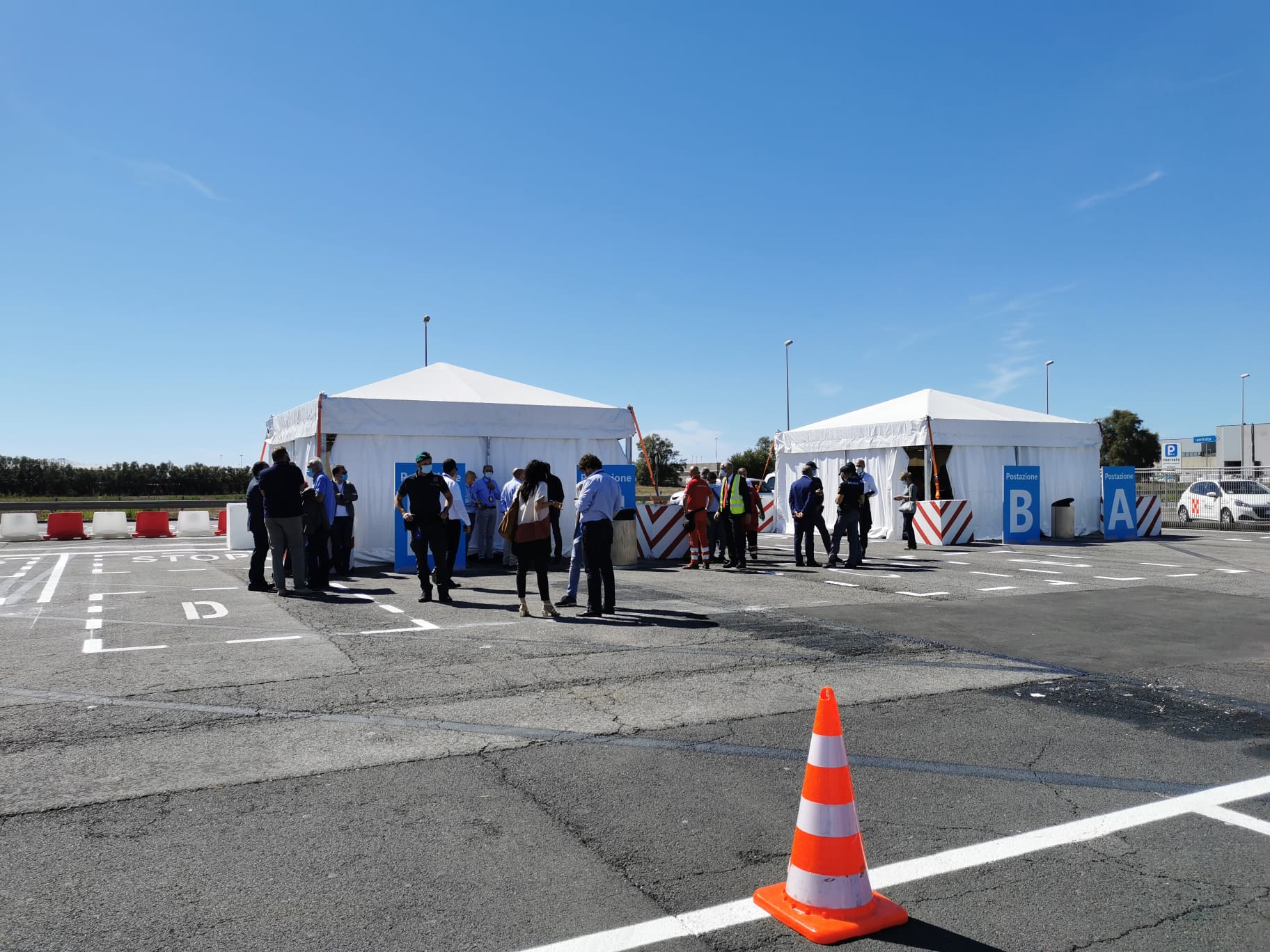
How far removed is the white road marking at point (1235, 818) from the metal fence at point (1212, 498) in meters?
23.8

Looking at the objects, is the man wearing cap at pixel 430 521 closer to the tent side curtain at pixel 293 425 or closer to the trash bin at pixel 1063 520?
the tent side curtain at pixel 293 425

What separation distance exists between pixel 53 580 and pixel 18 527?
1313cm

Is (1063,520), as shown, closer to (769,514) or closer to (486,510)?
(769,514)

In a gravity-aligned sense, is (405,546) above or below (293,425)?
below

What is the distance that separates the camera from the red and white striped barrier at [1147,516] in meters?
22.3

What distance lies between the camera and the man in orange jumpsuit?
13.9 m

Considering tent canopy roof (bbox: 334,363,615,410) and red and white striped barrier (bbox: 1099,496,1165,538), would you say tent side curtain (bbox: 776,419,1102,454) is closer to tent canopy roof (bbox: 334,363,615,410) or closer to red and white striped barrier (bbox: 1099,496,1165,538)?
red and white striped barrier (bbox: 1099,496,1165,538)

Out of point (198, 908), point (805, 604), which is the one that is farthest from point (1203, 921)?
point (805, 604)

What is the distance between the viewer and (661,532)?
16062 millimetres

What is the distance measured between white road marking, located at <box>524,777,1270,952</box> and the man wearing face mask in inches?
450

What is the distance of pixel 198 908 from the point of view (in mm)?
3066

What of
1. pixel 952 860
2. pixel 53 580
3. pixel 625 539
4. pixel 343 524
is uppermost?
pixel 343 524

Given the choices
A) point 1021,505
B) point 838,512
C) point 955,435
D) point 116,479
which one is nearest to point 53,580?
point 838,512

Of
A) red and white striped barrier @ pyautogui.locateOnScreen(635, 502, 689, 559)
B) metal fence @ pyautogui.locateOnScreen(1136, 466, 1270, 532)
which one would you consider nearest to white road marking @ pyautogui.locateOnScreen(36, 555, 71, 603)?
red and white striped barrier @ pyautogui.locateOnScreen(635, 502, 689, 559)
